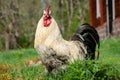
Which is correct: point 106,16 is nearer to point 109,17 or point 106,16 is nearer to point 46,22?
point 109,17

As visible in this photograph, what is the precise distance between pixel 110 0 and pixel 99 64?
520 inches

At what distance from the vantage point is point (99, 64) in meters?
7.75

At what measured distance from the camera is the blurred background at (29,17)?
129 feet

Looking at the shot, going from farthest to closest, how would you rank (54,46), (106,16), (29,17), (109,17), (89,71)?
(29,17) < (106,16) < (109,17) < (54,46) < (89,71)

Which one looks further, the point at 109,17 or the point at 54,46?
the point at 109,17

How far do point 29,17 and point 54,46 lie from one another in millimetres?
40254

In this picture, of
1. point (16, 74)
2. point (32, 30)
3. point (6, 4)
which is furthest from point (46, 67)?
point (32, 30)

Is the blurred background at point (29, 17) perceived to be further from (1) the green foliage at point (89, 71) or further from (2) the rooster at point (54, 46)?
(1) the green foliage at point (89, 71)

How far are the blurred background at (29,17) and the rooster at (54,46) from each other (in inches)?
1138

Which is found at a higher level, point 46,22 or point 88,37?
point 46,22

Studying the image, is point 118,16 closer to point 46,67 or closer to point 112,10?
point 112,10

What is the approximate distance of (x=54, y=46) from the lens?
7.91 meters

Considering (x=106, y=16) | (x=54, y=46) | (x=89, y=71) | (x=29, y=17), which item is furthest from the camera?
(x=29, y=17)

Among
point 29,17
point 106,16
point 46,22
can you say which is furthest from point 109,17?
point 29,17
